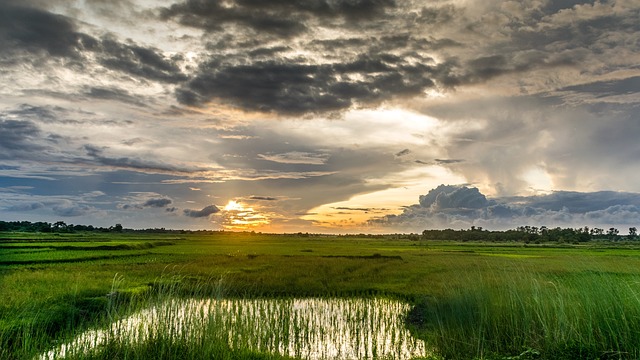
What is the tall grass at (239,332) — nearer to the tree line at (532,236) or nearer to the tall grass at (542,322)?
the tall grass at (542,322)

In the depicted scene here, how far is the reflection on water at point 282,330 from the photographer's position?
991 centimetres

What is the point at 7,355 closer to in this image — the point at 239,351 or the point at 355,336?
the point at 239,351

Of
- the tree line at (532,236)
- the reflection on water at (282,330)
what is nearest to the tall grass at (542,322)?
the reflection on water at (282,330)

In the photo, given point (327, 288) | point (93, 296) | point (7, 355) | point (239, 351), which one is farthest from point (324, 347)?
point (93, 296)

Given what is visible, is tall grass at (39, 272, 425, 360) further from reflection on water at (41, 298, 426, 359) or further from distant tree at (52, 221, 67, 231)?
distant tree at (52, 221, 67, 231)

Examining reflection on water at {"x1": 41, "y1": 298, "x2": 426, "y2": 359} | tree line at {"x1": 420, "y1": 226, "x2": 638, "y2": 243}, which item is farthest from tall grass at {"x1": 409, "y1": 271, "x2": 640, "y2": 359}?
tree line at {"x1": 420, "y1": 226, "x2": 638, "y2": 243}

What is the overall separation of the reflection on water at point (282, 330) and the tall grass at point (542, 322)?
154 cm

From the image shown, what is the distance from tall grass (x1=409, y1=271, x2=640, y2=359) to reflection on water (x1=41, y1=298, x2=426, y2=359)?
154 centimetres

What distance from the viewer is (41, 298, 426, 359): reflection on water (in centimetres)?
991

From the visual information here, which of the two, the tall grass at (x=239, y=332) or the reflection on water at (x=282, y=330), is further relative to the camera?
the reflection on water at (x=282, y=330)

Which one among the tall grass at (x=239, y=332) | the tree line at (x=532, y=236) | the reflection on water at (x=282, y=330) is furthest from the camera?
the tree line at (x=532, y=236)

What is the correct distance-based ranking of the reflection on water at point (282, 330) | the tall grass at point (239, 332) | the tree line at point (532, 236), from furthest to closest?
the tree line at point (532, 236), the reflection on water at point (282, 330), the tall grass at point (239, 332)

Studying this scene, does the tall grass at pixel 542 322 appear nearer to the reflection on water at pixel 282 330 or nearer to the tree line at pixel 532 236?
the reflection on water at pixel 282 330

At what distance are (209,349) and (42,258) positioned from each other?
34.0m
